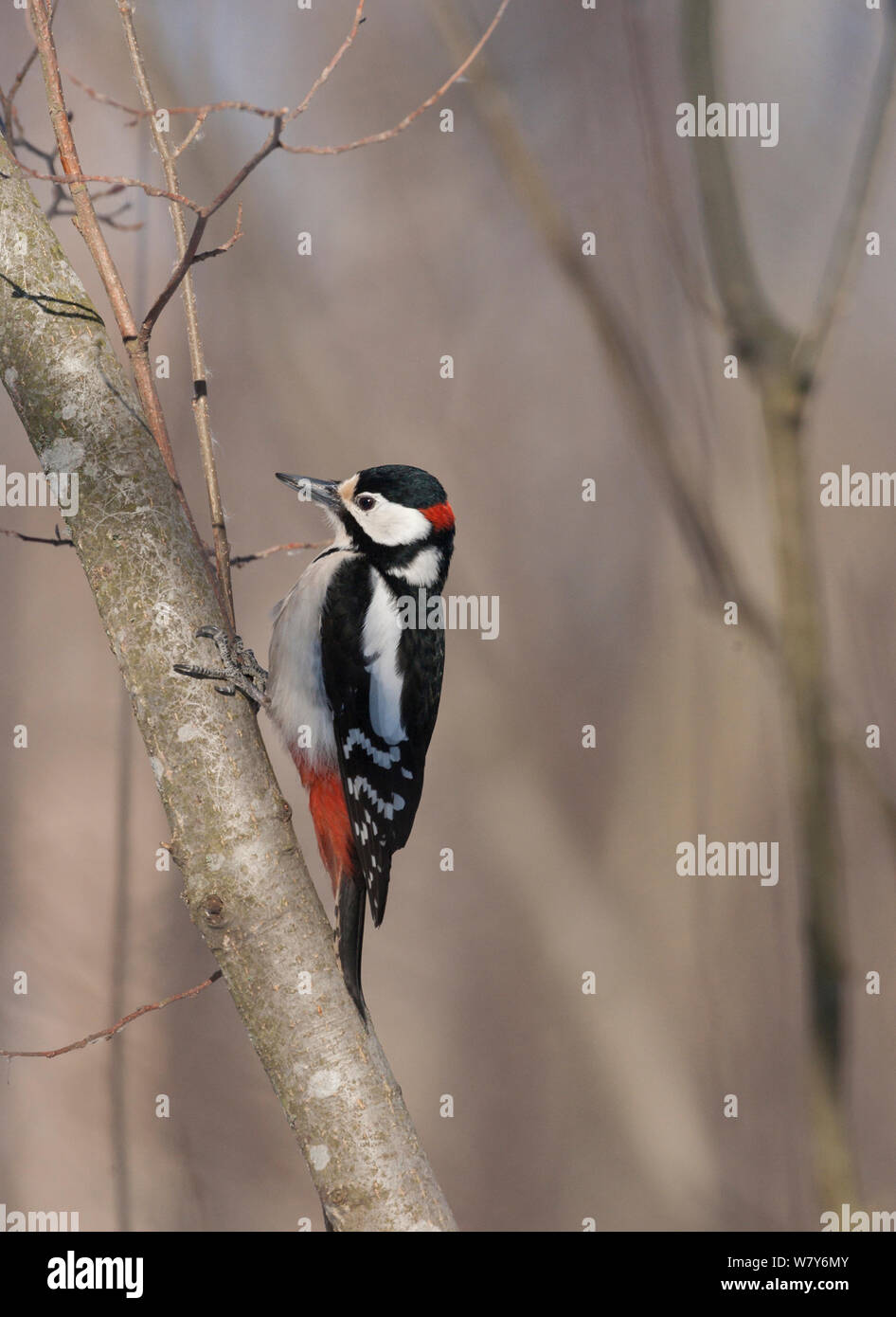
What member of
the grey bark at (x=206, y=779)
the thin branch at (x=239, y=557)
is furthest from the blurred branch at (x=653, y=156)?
the grey bark at (x=206, y=779)

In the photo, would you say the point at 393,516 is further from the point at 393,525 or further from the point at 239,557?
the point at 239,557

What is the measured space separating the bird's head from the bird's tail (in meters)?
0.45

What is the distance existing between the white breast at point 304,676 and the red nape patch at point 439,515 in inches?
6.2

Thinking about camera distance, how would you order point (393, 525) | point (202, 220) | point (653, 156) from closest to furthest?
point (202, 220) → point (393, 525) → point (653, 156)

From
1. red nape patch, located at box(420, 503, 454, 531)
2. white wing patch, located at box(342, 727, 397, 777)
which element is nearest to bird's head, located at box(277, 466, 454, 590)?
red nape patch, located at box(420, 503, 454, 531)

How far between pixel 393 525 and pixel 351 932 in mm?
578

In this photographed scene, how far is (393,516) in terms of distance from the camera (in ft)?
4.22

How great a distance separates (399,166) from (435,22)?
320 millimetres

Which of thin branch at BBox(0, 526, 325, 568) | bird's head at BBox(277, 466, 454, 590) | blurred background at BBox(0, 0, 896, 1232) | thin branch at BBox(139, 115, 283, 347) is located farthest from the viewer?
blurred background at BBox(0, 0, 896, 1232)

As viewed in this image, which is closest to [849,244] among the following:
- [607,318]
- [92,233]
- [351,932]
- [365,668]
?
[607,318]

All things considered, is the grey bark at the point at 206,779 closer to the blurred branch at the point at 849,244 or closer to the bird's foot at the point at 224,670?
the bird's foot at the point at 224,670

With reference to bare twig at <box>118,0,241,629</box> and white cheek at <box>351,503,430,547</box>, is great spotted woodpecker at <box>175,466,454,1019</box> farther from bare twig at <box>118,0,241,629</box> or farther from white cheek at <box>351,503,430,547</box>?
bare twig at <box>118,0,241,629</box>

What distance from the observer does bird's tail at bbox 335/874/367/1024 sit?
0.84 m
